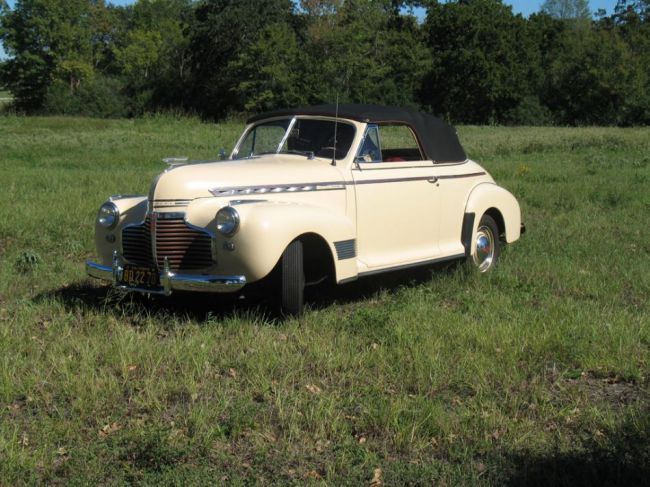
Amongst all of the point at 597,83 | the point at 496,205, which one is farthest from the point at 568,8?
the point at 496,205

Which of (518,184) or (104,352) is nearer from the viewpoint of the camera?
Answer: (104,352)

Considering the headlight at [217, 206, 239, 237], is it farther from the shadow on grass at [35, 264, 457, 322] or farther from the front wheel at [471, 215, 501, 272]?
the front wheel at [471, 215, 501, 272]

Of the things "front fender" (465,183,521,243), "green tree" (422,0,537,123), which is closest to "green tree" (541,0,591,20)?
"green tree" (422,0,537,123)

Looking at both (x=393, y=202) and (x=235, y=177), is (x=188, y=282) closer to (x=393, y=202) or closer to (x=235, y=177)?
(x=235, y=177)

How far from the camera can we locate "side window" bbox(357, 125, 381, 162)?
660 centimetres

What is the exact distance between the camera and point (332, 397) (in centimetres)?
410

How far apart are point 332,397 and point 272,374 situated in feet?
1.82

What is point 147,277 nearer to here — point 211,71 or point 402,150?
point 402,150

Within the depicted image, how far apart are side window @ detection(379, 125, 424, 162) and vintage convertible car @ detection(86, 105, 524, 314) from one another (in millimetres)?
14

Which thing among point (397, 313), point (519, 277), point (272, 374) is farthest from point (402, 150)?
point (272, 374)

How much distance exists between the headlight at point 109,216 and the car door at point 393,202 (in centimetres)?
205

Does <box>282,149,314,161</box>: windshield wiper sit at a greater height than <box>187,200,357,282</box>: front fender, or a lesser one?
greater

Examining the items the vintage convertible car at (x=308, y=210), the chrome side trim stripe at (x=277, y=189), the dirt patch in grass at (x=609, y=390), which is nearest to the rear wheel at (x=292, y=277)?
the vintage convertible car at (x=308, y=210)

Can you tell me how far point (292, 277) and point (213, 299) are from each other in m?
1.27
